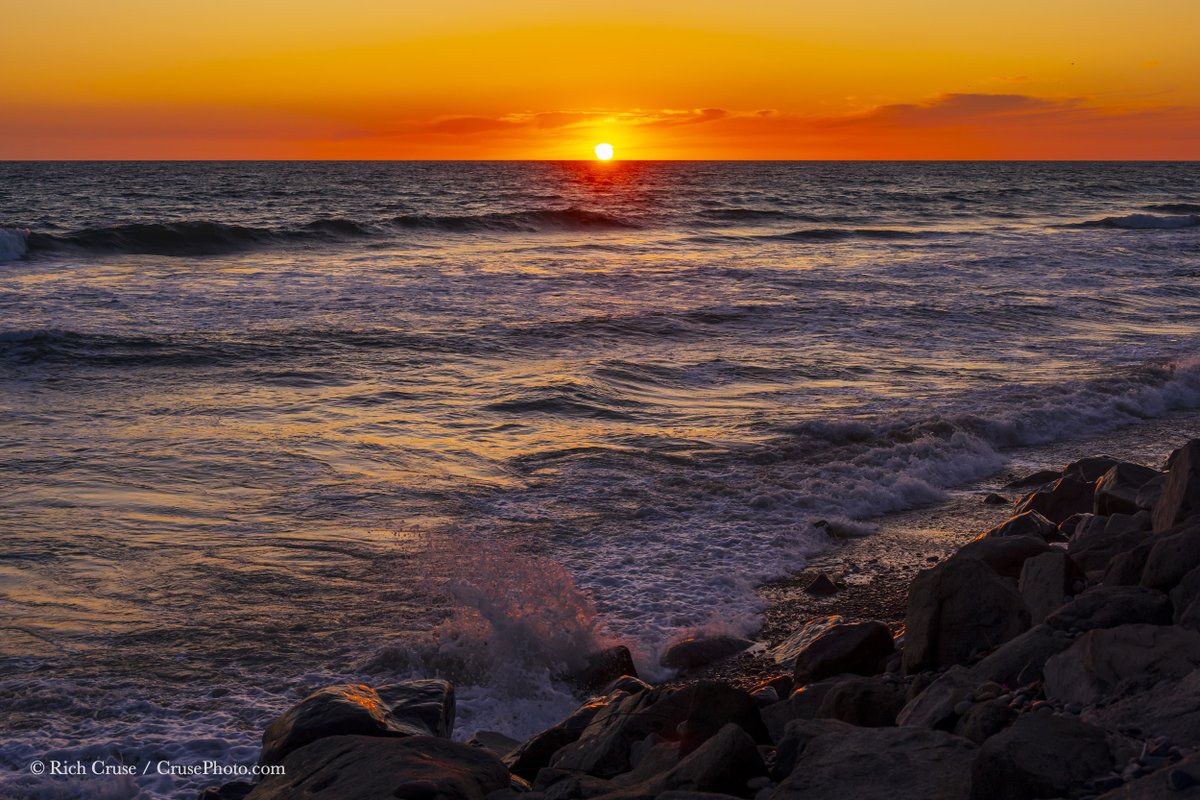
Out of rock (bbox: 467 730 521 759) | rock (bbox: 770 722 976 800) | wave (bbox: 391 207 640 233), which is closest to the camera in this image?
rock (bbox: 770 722 976 800)

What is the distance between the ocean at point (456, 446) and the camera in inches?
251

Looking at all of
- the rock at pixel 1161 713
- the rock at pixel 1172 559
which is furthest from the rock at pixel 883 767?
the rock at pixel 1172 559

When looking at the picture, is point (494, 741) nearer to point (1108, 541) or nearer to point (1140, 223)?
point (1108, 541)

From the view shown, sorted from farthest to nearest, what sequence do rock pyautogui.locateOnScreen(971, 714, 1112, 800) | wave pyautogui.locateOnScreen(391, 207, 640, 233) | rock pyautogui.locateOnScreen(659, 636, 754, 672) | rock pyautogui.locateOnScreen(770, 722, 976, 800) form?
1. wave pyautogui.locateOnScreen(391, 207, 640, 233)
2. rock pyautogui.locateOnScreen(659, 636, 754, 672)
3. rock pyautogui.locateOnScreen(770, 722, 976, 800)
4. rock pyautogui.locateOnScreen(971, 714, 1112, 800)

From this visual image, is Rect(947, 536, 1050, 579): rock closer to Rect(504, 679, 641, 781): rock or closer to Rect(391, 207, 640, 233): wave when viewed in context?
Rect(504, 679, 641, 781): rock

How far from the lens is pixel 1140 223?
4850cm

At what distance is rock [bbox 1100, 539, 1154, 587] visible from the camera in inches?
202

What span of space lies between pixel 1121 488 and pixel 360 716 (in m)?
6.03

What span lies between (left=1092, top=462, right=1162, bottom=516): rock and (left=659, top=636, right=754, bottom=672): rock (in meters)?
3.16

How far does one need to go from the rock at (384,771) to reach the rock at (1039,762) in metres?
1.88

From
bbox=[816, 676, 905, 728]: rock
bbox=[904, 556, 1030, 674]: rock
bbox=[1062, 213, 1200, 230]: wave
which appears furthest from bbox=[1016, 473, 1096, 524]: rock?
bbox=[1062, 213, 1200, 230]: wave

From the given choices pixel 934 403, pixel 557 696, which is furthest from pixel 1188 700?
pixel 934 403

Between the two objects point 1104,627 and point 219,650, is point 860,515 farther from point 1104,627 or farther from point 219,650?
point 219,650

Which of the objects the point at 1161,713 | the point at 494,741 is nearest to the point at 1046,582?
the point at 1161,713
